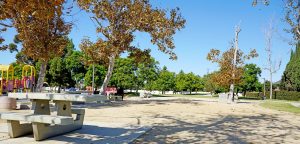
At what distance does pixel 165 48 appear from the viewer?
21.8m

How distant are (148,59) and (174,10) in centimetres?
425

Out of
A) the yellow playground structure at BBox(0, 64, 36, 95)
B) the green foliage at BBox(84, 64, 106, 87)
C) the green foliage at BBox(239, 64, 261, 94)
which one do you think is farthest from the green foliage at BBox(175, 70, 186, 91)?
the yellow playground structure at BBox(0, 64, 36, 95)

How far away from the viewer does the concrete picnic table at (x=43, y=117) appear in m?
5.73

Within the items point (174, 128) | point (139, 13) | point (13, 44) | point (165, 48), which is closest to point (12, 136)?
point (174, 128)

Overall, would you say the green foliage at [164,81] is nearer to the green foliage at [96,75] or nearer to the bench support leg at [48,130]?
the green foliage at [96,75]

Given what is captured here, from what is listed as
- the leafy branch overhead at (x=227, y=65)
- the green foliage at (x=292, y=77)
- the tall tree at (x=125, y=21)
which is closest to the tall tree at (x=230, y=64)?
the leafy branch overhead at (x=227, y=65)

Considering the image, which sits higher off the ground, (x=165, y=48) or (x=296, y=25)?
(x=296, y=25)

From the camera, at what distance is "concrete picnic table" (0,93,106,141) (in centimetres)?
573

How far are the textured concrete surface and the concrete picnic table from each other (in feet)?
0.53

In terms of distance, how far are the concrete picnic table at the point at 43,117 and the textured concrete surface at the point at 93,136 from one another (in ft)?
0.53

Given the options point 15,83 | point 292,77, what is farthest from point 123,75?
point 292,77

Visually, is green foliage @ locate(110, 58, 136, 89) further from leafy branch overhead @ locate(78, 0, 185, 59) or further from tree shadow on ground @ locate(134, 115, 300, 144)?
tree shadow on ground @ locate(134, 115, 300, 144)

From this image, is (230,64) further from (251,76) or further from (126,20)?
(251,76)

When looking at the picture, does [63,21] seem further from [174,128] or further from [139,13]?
[174,128]
